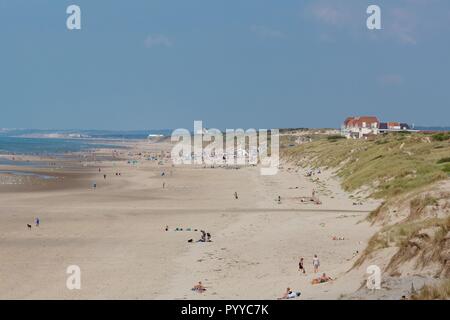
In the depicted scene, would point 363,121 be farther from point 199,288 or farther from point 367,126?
Answer: point 199,288

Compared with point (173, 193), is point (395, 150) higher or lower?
higher

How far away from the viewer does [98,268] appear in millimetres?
22625

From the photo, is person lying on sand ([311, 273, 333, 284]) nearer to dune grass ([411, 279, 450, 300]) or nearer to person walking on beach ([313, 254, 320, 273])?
person walking on beach ([313, 254, 320, 273])

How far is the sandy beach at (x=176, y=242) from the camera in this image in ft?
62.8

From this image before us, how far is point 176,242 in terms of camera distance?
28.0 m

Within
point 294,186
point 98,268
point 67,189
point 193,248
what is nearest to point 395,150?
point 294,186

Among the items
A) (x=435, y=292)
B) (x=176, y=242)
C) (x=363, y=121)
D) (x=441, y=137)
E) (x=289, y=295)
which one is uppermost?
(x=363, y=121)

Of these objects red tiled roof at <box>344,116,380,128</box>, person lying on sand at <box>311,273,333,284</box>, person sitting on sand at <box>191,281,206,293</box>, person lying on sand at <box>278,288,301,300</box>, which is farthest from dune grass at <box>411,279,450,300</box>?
red tiled roof at <box>344,116,380,128</box>

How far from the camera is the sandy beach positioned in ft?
62.8

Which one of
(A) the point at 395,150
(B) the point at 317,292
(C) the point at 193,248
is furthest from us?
(A) the point at 395,150

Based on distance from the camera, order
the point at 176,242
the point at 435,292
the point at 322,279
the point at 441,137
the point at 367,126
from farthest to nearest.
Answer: the point at 367,126
the point at 441,137
the point at 176,242
the point at 322,279
the point at 435,292

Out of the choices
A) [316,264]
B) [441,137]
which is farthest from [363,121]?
[316,264]
